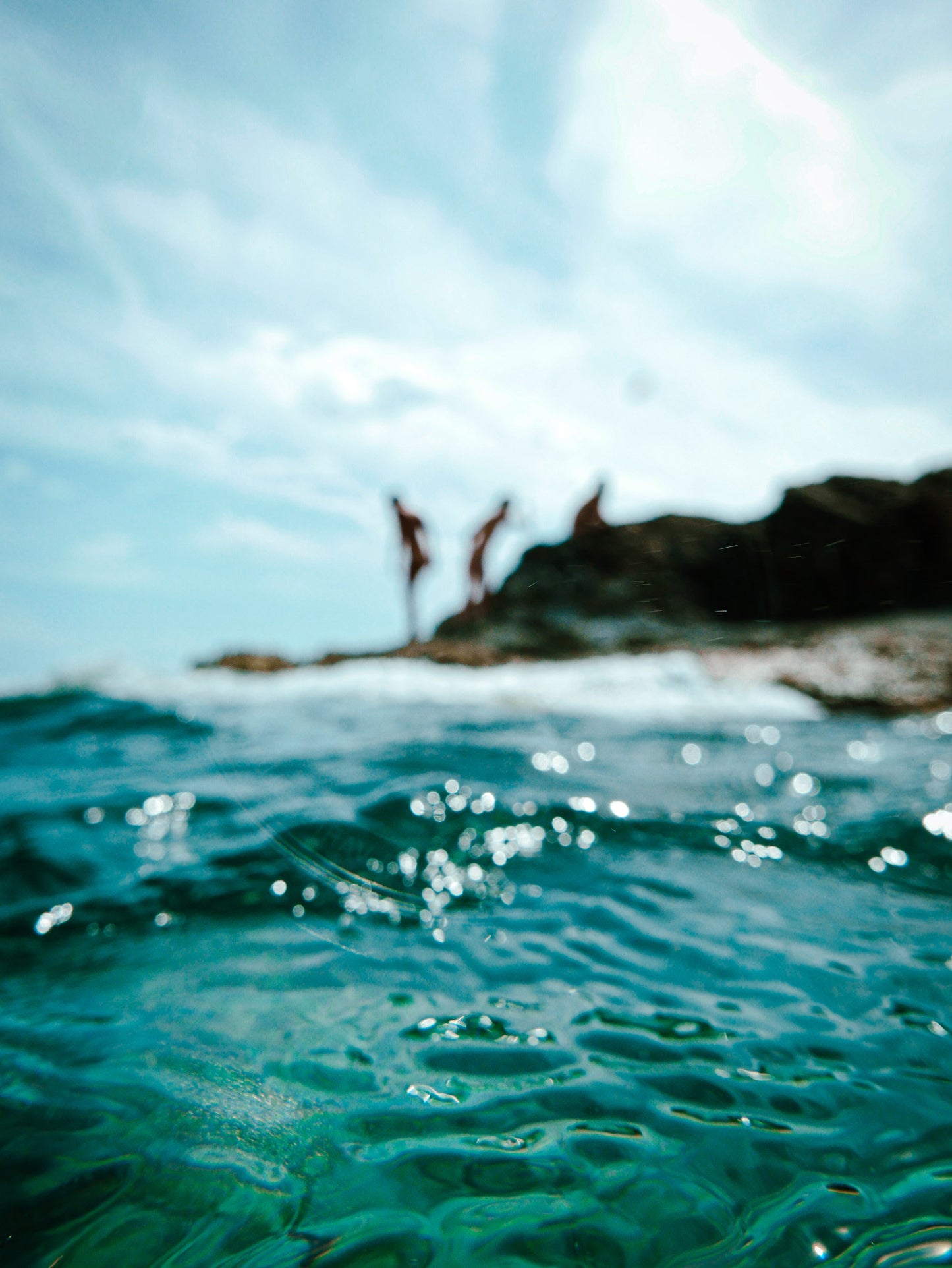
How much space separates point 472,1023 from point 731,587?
1168cm

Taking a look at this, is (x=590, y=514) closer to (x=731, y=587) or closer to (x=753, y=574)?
(x=731, y=587)

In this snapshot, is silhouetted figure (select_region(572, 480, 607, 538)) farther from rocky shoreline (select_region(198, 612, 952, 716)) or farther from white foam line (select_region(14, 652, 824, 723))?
white foam line (select_region(14, 652, 824, 723))

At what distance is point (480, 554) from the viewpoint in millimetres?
13352

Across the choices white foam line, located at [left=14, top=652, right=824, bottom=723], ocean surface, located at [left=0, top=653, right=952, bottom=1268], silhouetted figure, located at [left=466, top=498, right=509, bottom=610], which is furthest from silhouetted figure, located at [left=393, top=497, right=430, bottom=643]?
ocean surface, located at [left=0, top=653, right=952, bottom=1268]

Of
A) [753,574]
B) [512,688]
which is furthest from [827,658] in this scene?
[512,688]

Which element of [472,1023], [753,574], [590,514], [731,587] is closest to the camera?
[472,1023]

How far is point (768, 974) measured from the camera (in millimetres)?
1861

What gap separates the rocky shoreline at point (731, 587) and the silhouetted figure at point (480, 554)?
0.28m

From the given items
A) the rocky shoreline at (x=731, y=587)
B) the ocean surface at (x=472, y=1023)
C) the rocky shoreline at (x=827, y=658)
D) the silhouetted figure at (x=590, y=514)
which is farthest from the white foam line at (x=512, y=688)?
the silhouetted figure at (x=590, y=514)

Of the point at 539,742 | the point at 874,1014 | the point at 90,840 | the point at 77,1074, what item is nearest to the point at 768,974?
the point at 874,1014

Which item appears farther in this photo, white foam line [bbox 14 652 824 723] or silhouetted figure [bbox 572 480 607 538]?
silhouetted figure [bbox 572 480 607 538]

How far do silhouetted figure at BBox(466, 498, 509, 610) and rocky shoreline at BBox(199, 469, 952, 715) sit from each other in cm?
28

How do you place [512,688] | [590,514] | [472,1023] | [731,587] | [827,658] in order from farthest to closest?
[590,514]
[731,587]
[827,658]
[512,688]
[472,1023]

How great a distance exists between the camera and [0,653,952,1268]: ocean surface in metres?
1.10
